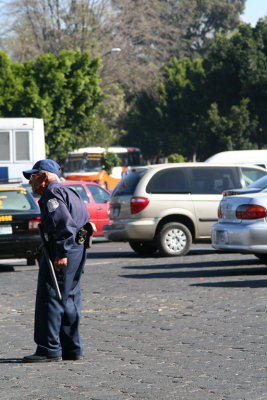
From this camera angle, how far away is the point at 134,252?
1819cm

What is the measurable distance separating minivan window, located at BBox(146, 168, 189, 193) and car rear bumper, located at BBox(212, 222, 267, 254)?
3.66 m

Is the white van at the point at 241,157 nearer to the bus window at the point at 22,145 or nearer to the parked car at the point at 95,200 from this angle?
the parked car at the point at 95,200

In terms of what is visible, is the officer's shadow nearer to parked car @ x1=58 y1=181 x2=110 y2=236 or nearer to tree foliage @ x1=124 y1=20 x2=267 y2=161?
parked car @ x1=58 y1=181 x2=110 y2=236

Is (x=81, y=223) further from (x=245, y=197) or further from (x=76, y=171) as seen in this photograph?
(x=76, y=171)

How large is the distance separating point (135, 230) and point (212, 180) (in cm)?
189

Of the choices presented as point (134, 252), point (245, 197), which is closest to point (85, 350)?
point (245, 197)

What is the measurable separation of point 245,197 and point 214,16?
78.2 meters

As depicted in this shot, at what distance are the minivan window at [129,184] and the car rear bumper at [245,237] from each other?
151 inches

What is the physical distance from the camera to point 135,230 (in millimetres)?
15977

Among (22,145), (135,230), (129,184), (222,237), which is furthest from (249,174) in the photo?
(22,145)

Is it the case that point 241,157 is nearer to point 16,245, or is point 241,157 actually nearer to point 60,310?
point 16,245

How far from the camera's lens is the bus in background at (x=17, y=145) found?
91.5 feet

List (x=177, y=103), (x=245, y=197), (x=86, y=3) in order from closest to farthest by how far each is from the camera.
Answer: (x=245, y=197)
(x=86, y=3)
(x=177, y=103)

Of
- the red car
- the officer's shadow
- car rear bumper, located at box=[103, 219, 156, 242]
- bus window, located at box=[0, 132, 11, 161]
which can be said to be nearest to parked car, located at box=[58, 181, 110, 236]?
the red car
